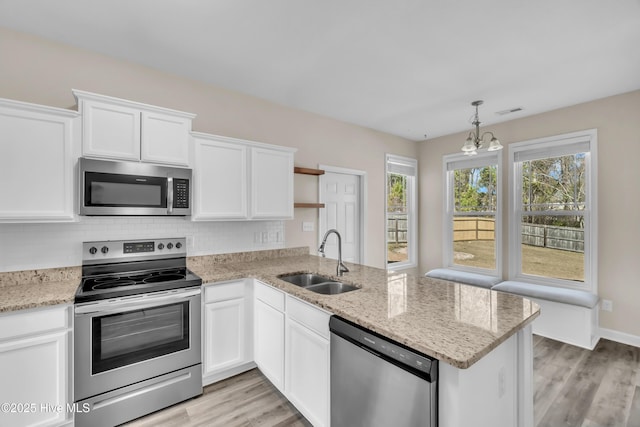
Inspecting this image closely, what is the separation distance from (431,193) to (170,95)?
4218mm

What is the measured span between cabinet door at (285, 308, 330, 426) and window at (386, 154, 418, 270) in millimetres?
3091

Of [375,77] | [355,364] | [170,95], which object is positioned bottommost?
[355,364]

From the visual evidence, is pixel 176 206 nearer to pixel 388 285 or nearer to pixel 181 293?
pixel 181 293

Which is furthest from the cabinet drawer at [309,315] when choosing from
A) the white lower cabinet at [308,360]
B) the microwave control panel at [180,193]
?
the microwave control panel at [180,193]

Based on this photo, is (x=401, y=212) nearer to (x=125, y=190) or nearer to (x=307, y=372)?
(x=307, y=372)

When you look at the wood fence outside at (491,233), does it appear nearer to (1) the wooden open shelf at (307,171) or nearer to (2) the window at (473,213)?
(2) the window at (473,213)

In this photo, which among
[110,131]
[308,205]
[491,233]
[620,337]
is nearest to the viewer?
[110,131]

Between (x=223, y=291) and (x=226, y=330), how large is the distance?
0.33 meters

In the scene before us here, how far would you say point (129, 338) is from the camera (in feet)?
6.67

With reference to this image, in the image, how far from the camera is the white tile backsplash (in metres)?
2.16

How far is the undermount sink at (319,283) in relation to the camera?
2290mm

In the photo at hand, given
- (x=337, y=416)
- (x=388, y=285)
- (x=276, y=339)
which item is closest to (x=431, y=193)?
(x=388, y=285)

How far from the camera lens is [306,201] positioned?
3805 mm

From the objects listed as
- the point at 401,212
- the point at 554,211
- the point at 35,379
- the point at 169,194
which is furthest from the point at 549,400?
the point at 35,379
